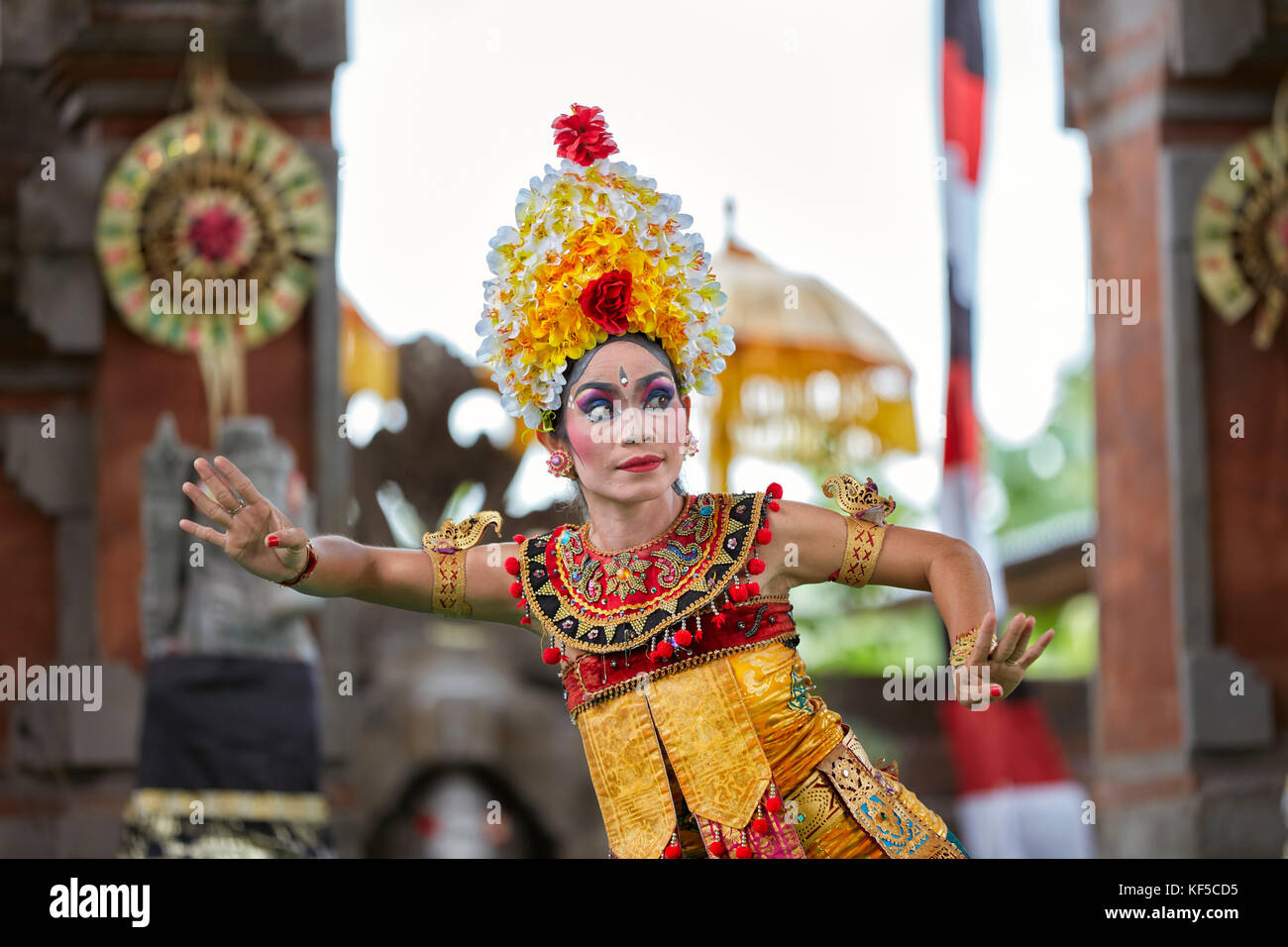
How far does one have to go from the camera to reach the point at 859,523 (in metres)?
2.37

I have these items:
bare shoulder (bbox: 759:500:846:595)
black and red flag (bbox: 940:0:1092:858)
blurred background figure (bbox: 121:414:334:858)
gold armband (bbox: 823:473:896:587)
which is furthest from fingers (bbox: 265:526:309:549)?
black and red flag (bbox: 940:0:1092:858)

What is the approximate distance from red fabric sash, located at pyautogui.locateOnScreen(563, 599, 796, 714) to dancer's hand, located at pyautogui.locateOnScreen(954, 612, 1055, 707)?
0.33 metres

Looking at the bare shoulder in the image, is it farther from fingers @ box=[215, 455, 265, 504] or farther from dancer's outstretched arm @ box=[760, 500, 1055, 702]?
fingers @ box=[215, 455, 265, 504]

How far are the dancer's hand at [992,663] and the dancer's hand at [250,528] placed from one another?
38.8 inches

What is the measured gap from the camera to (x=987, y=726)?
20.6ft

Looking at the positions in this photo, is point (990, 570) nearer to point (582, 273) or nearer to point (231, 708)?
point (231, 708)

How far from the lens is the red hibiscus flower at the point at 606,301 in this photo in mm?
2352

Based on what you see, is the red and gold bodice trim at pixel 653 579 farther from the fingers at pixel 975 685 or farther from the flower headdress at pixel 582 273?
the fingers at pixel 975 685

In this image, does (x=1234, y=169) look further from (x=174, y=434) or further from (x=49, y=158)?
(x=49, y=158)

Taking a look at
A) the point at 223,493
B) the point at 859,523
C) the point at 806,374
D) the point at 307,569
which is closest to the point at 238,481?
the point at 223,493

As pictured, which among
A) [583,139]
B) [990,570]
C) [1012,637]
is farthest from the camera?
[990,570]

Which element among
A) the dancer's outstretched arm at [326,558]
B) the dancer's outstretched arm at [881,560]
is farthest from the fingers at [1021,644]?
the dancer's outstretched arm at [326,558]

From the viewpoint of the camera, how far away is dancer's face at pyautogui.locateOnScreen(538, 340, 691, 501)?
232cm

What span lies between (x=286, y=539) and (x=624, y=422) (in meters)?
0.53
